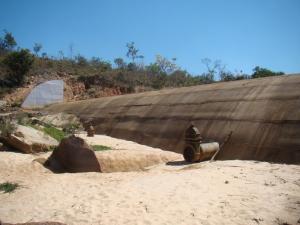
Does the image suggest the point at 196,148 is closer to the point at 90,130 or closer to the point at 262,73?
the point at 90,130

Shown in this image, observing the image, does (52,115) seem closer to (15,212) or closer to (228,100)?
(228,100)

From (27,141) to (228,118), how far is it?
6.56 metres

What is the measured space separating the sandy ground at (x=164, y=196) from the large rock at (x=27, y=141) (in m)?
2.00

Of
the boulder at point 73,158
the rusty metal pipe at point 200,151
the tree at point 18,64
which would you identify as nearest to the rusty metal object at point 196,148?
the rusty metal pipe at point 200,151

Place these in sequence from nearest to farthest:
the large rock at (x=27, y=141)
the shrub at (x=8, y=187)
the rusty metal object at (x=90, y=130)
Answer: the shrub at (x=8, y=187) < the large rock at (x=27, y=141) < the rusty metal object at (x=90, y=130)

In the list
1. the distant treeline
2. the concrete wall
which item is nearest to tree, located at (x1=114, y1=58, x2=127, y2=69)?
the distant treeline

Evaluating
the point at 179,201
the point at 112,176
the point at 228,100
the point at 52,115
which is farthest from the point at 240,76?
the point at 179,201

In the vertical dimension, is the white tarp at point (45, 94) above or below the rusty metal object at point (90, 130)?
above

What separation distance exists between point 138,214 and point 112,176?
9.96 ft

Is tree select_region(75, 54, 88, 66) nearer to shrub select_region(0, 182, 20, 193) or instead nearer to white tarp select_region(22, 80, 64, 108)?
white tarp select_region(22, 80, 64, 108)

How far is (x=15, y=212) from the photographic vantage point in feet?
18.3

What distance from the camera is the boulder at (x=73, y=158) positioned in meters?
8.73

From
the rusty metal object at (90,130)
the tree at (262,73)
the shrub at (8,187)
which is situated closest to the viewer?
the shrub at (8,187)

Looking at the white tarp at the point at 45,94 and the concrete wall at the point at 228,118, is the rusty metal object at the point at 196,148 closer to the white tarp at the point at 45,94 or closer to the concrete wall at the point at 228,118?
the concrete wall at the point at 228,118
